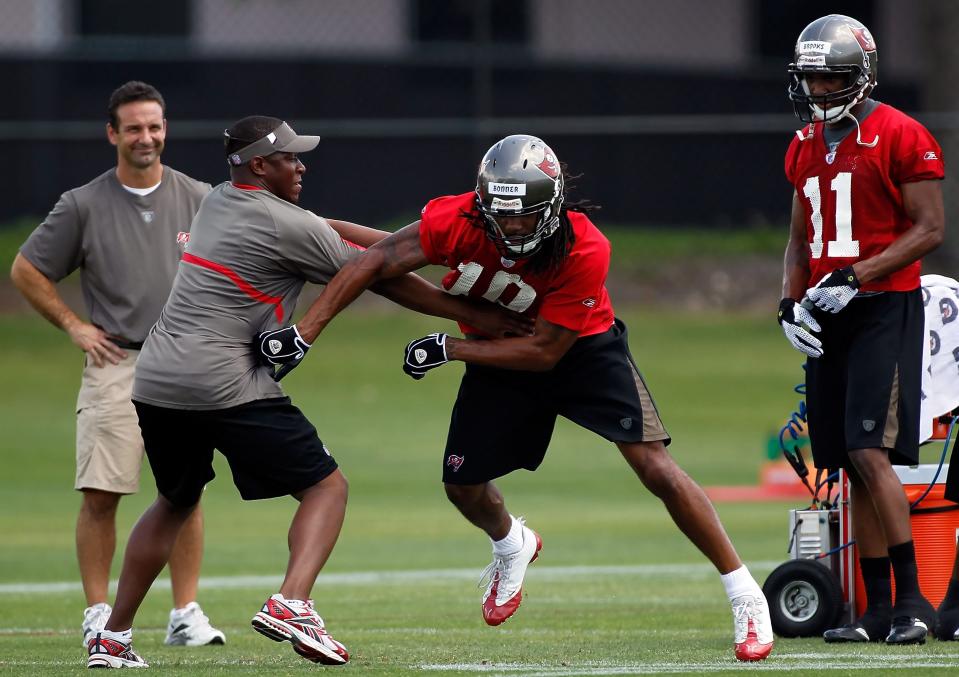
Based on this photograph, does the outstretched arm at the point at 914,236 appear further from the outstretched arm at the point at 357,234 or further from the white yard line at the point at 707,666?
the outstretched arm at the point at 357,234

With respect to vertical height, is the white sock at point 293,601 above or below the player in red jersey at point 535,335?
below

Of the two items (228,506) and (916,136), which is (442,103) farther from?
(916,136)

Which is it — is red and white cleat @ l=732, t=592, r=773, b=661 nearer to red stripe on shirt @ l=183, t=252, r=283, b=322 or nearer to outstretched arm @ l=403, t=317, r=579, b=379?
outstretched arm @ l=403, t=317, r=579, b=379

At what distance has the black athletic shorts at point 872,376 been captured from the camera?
23.1 ft

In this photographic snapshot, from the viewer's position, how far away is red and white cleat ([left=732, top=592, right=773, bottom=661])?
21.9 feet

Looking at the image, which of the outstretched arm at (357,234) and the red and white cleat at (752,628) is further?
the outstretched arm at (357,234)

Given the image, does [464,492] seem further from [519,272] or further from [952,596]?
[952,596]

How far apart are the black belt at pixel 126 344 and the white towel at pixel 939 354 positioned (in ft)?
12.0

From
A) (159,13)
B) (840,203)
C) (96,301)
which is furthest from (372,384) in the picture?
(840,203)

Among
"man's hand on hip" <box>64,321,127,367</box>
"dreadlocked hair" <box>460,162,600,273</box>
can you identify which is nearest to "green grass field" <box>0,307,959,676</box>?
"dreadlocked hair" <box>460,162,600,273</box>

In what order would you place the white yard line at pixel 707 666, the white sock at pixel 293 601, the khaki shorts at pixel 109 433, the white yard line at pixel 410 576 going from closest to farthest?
1. the white yard line at pixel 707 666
2. the white sock at pixel 293 601
3. the khaki shorts at pixel 109 433
4. the white yard line at pixel 410 576

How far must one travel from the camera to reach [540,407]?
728cm

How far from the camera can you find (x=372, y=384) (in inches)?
753

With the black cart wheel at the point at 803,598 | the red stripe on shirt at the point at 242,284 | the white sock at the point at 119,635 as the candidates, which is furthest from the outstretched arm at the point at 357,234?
the black cart wheel at the point at 803,598
